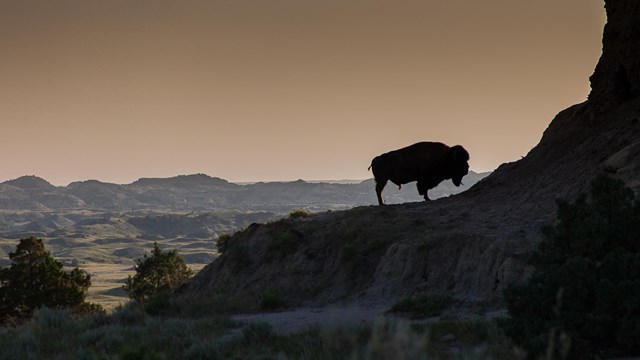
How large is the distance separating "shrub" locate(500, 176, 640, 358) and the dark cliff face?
12.1 metres

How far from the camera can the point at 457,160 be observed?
84.9ft

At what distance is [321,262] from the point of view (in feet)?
64.8

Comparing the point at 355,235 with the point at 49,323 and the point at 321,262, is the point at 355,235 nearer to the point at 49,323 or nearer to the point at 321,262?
the point at 321,262

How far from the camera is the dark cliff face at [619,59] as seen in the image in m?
19.6

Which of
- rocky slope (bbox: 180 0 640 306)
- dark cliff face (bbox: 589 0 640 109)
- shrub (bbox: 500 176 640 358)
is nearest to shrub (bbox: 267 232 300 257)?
rocky slope (bbox: 180 0 640 306)

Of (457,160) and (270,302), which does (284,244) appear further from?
(457,160)

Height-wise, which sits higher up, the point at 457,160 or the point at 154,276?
the point at 457,160

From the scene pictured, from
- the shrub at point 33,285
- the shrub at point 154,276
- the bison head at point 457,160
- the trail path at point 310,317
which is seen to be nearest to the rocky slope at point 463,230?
the trail path at point 310,317

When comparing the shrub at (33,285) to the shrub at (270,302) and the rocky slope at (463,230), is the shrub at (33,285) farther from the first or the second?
the shrub at (270,302)

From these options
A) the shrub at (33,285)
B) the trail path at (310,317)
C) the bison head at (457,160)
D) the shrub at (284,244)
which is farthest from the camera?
the shrub at (33,285)

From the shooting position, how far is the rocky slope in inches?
624

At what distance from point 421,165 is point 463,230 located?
8.21 metres

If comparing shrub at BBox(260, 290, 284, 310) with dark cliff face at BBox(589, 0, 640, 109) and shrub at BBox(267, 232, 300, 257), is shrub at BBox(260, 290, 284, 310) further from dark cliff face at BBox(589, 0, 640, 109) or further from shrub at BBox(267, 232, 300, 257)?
dark cliff face at BBox(589, 0, 640, 109)

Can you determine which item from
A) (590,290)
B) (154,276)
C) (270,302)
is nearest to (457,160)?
(270,302)
